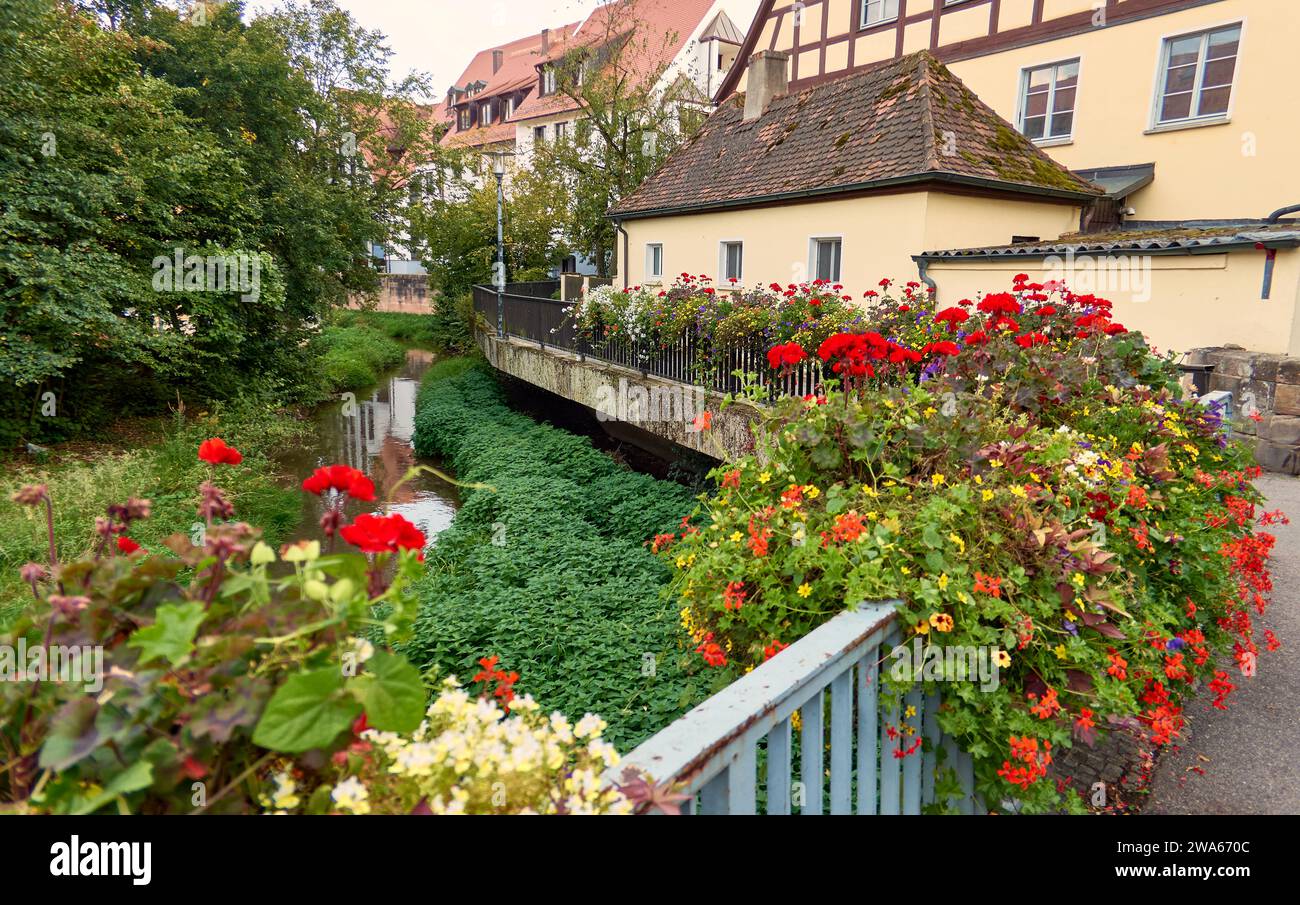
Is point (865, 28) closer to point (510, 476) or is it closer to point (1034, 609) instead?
point (510, 476)

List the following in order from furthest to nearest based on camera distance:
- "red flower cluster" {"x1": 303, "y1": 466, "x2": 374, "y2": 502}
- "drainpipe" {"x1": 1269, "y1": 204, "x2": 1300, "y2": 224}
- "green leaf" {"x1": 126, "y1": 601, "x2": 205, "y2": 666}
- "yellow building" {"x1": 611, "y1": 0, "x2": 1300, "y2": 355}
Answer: "drainpipe" {"x1": 1269, "y1": 204, "x2": 1300, "y2": 224} < "yellow building" {"x1": 611, "y1": 0, "x2": 1300, "y2": 355} < "red flower cluster" {"x1": 303, "y1": 466, "x2": 374, "y2": 502} < "green leaf" {"x1": 126, "y1": 601, "x2": 205, "y2": 666}

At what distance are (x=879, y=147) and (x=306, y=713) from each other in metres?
13.3

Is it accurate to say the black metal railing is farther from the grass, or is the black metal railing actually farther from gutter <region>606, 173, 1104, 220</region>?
the grass

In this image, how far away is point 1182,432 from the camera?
12.5 ft

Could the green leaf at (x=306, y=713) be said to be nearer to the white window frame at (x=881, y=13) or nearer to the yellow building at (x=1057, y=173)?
the yellow building at (x=1057, y=173)

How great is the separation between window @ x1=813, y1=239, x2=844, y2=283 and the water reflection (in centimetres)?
779

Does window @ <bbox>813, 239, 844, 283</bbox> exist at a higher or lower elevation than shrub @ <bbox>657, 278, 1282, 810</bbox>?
higher

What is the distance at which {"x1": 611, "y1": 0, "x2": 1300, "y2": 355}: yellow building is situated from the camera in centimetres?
951

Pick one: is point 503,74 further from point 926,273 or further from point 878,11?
point 926,273

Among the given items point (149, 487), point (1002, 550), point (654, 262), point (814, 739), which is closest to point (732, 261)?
point (654, 262)

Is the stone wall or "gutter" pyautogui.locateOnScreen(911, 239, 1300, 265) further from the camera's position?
"gutter" pyautogui.locateOnScreen(911, 239, 1300, 265)

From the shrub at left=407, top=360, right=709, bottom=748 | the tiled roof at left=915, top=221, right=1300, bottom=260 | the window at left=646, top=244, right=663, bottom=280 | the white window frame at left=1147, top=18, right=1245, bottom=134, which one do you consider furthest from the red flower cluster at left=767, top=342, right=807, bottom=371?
the window at left=646, top=244, right=663, bottom=280

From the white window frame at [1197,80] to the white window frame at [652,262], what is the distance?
9825 millimetres

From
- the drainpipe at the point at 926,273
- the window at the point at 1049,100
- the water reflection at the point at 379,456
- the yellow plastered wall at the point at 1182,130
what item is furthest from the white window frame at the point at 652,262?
the window at the point at 1049,100
